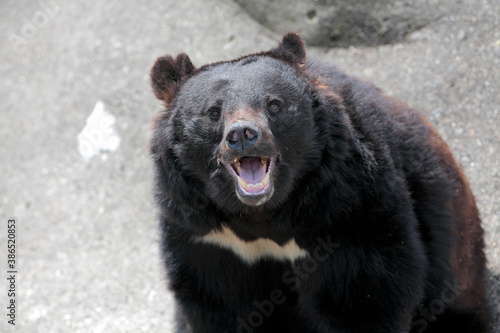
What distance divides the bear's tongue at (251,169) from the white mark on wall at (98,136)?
11.7 ft

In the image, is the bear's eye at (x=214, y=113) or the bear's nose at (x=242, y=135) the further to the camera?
the bear's eye at (x=214, y=113)

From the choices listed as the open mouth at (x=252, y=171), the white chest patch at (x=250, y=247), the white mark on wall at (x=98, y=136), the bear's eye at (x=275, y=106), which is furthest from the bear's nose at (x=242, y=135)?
the white mark on wall at (x=98, y=136)

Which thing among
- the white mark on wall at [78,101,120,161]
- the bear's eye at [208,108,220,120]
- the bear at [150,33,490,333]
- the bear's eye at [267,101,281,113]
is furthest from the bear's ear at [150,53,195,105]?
the white mark on wall at [78,101,120,161]

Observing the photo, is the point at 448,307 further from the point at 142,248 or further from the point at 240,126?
the point at 142,248

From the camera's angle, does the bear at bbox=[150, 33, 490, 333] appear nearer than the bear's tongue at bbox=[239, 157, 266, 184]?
No

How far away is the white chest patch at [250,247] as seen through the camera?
3.92 metres

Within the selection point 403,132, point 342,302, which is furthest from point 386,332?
point 403,132

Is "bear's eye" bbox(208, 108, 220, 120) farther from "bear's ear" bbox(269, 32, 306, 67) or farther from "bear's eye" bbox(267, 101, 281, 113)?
"bear's ear" bbox(269, 32, 306, 67)

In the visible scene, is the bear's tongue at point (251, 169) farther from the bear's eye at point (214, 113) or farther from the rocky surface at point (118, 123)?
the rocky surface at point (118, 123)

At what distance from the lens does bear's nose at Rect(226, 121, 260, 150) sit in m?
3.19

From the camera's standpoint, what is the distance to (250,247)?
401 cm

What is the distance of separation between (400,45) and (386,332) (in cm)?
343

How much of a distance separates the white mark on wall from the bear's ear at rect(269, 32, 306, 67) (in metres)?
3.21

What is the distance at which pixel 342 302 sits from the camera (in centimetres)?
376
